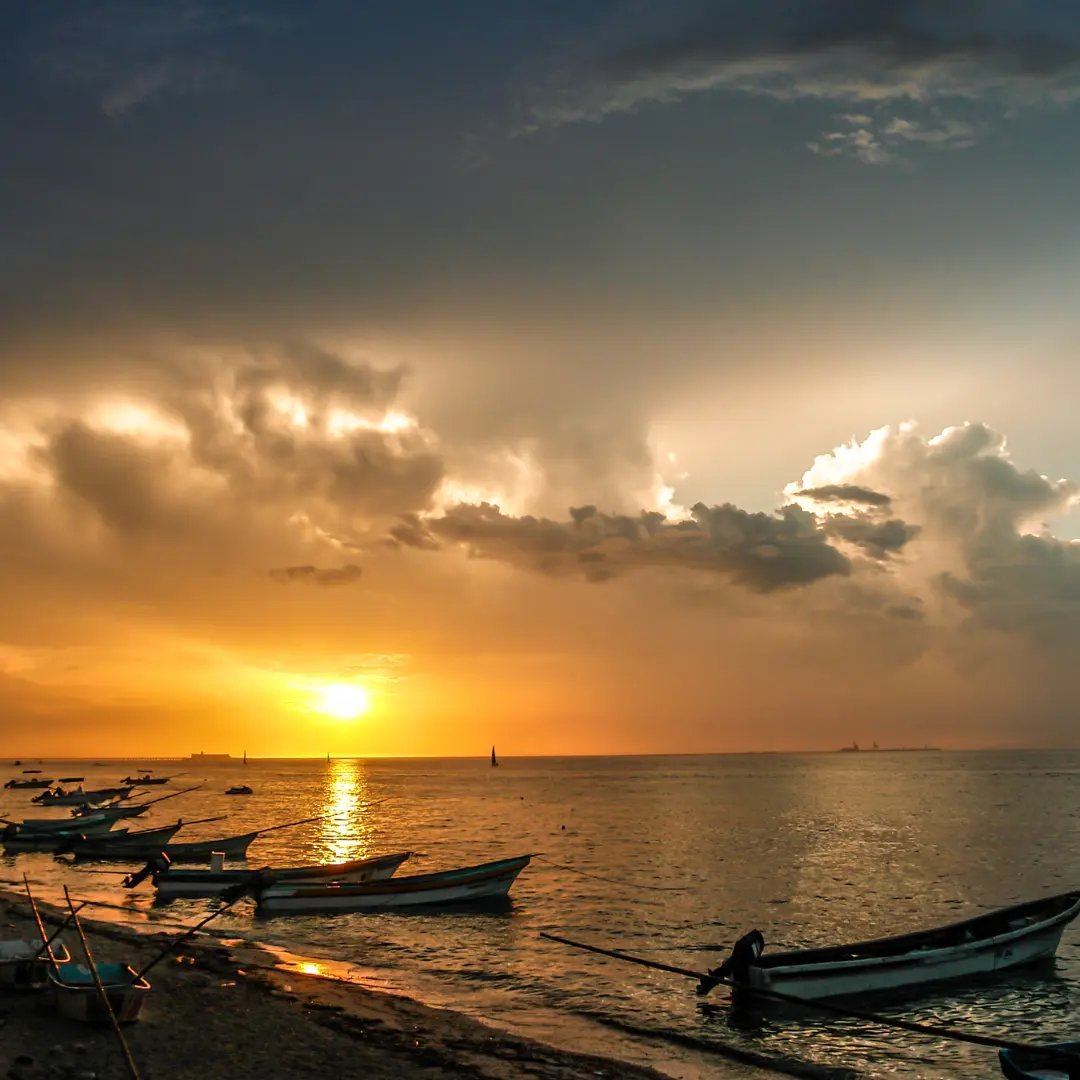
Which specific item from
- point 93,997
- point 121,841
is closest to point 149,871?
point 121,841

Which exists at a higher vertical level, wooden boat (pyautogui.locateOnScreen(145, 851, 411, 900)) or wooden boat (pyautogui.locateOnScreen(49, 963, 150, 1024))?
wooden boat (pyautogui.locateOnScreen(49, 963, 150, 1024))

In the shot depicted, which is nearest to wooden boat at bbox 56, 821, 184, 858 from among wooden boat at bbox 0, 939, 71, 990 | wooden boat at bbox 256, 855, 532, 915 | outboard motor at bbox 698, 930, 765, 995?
wooden boat at bbox 256, 855, 532, 915

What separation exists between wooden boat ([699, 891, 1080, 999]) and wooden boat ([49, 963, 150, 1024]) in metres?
13.3

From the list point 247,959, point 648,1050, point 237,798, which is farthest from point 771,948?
point 237,798

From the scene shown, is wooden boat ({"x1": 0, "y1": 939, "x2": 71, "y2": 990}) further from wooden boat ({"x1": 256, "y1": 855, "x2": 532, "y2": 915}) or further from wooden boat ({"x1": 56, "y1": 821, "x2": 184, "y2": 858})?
wooden boat ({"x1": 56, "y1": 821, "x2": 184, "y2": 858})

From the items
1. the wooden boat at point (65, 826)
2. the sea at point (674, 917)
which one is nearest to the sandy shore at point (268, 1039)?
the sea at point (674, 917)

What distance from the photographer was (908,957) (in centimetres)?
2673

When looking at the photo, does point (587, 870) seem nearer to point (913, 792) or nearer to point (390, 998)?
point (390, 998)

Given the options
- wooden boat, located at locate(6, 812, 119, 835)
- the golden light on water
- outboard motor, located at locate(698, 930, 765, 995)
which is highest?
outboard motor, located at locate(698, 930, 765, 995)

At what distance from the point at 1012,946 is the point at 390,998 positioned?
19304 mm

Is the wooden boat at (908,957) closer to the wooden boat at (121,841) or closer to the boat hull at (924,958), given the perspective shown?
the boat hull at (924,958)

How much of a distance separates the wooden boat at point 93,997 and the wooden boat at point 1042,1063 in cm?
1517

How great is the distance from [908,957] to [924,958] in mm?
641

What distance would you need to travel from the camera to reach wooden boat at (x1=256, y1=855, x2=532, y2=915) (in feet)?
126
